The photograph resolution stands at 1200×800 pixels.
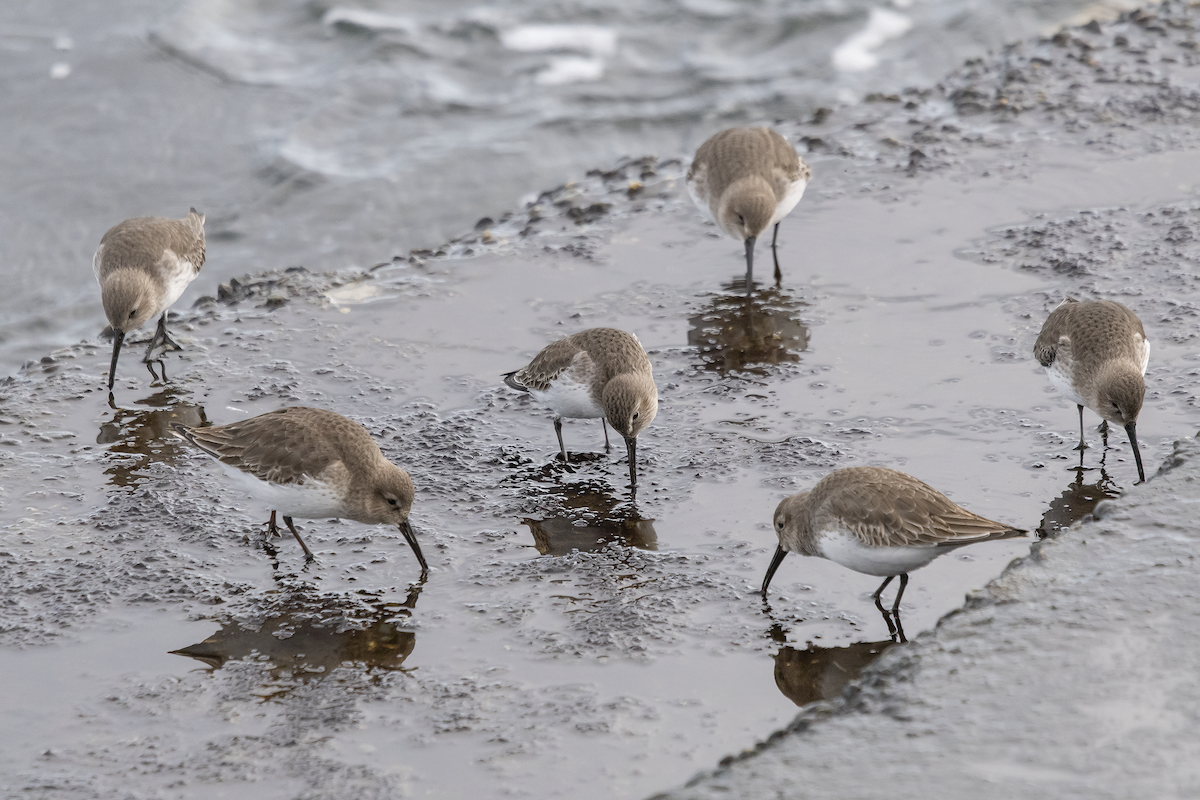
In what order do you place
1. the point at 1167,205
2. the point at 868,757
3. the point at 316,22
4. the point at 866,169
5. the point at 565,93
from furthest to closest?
the point at 316,22, the point at 565,93, the point at 866,169, the point at 1167,205, the point at 868,757

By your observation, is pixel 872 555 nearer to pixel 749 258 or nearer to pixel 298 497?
pixel 298 497

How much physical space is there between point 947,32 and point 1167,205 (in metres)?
8.26

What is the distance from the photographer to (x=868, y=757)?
488 centimetres

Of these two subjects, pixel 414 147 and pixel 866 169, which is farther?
pixel 414 147

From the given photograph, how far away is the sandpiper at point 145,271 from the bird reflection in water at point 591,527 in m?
3.61

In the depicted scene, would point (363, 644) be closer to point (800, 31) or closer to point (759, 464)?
point (759, 464)

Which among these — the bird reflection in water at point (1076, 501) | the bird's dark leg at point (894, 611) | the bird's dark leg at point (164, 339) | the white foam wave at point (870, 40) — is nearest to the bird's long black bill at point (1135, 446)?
the bird reflection in water at point (1076, 501)

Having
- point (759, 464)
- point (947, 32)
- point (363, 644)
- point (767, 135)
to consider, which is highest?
point (947, 32)

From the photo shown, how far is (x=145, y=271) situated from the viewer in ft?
31.0

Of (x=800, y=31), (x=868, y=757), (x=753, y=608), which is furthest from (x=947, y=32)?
(x=868, y=757)

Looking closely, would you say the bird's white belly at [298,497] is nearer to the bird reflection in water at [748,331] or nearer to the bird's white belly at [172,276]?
the bird's white belly at [172,276]

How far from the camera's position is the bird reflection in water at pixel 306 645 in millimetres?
6234

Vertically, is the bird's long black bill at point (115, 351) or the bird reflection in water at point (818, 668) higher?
the bird's long black bill at point (115, 351)

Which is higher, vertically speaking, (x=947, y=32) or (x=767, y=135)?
(x=947, y=32)
